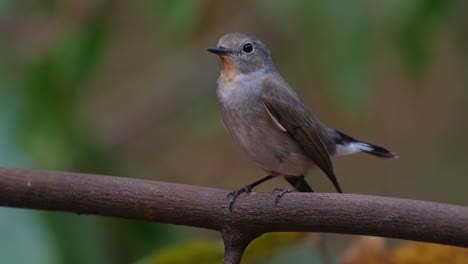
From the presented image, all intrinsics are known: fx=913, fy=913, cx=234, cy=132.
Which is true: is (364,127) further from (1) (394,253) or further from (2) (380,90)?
(1) (394,253)

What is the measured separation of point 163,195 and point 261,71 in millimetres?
1457

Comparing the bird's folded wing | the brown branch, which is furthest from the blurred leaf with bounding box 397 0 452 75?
the brown branch

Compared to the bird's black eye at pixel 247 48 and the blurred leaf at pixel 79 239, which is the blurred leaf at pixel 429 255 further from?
the bird's black eye at pixel 247 48

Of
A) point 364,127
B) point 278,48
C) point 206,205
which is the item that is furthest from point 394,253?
point 364,127

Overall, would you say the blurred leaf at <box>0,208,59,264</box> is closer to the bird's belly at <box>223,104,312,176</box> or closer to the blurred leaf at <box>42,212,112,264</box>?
the blurred leaf at <box>42,212,112,264</box>

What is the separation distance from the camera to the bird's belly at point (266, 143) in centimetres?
377

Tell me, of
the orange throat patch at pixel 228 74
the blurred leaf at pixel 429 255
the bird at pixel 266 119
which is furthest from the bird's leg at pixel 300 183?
the blurred leaf at pixel 429 255

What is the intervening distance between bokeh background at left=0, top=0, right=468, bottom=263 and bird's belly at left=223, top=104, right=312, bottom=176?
1.01ft

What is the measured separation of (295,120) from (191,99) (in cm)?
158

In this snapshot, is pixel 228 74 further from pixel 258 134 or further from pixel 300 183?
pixel 300 183

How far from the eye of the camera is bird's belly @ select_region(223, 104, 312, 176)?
3773mm

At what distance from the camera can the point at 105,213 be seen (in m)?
2.80

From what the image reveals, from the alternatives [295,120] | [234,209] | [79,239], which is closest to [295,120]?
[295,120]

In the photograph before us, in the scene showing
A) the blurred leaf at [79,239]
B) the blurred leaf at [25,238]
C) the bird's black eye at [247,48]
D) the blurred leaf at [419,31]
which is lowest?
the blurred leaf at [79,239]
